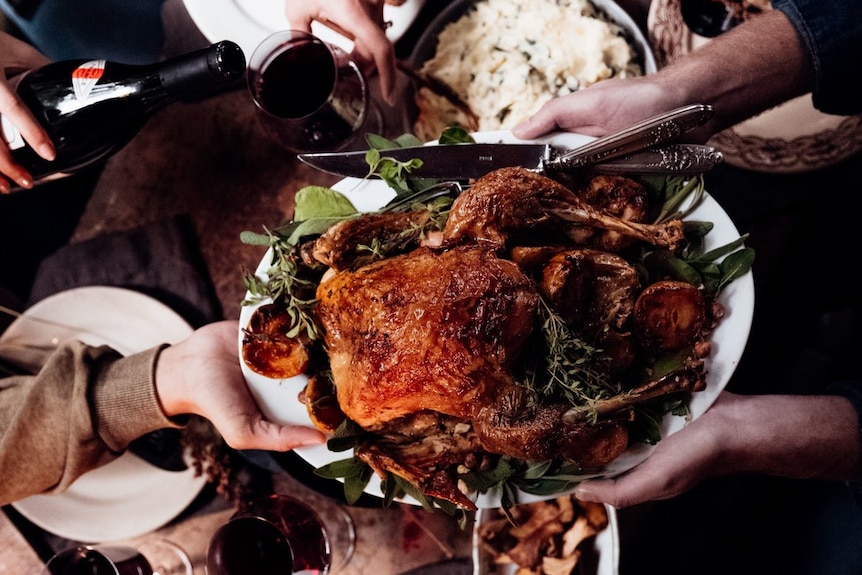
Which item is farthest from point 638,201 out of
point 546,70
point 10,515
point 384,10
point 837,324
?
point 10,515

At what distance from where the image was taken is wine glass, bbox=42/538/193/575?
132 cm

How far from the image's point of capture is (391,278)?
100 cm

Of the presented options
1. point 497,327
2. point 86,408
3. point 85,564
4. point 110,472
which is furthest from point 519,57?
point 85,564

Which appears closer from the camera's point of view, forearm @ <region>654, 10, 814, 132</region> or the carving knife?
the carving knife

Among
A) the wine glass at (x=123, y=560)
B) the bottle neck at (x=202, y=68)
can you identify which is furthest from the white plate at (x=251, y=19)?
the wine glass at (x=123, y=560)

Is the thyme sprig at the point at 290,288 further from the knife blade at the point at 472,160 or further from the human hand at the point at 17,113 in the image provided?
the human hand at the point at 17,113

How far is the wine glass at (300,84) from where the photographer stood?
1.29 m

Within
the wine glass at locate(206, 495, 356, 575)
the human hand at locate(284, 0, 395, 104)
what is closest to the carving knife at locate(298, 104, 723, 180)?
the human hand at locate(284, 0, 395, 104)

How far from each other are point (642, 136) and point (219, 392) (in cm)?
88

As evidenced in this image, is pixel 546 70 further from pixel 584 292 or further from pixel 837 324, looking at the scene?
pixel 837 324

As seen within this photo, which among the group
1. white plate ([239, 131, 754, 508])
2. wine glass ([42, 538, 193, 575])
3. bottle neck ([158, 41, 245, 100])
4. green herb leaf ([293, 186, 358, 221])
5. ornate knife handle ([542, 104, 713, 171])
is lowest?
wine glass ([42, 538, 193, 575])

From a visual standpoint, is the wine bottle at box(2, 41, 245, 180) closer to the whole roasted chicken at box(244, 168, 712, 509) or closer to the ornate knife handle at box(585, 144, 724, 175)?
the whole roasted chicken at box(244, 168, 712, 509)

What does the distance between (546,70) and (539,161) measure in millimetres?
356

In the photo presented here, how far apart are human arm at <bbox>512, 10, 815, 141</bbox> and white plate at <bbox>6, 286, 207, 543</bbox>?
0.95 meters
